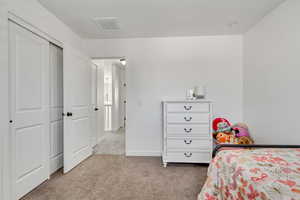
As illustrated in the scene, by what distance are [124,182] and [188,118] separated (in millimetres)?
1328

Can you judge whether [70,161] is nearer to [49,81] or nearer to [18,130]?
[18,130]

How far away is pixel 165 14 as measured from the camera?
222 centimetres

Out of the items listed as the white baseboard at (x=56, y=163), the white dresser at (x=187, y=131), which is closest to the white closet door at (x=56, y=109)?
the white baseboard at (x=56, y=163)

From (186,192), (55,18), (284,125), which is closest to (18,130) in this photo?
(55,18)

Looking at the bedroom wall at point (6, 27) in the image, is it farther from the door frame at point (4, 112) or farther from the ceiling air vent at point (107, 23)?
the ceiling air vent at point (107, 23)

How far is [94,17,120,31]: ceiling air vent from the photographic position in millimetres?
2357

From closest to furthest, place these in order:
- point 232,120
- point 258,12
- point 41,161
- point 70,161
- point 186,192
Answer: point 186,192, point 41,161, point 258,12, point 70,161, point 232,120

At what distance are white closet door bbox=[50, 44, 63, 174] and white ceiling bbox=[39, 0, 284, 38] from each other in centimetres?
62

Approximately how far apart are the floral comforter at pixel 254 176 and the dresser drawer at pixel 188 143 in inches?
44.8

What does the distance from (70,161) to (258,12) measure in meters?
3.55

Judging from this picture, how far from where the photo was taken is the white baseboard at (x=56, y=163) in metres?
2.32

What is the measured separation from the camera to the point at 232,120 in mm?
2949

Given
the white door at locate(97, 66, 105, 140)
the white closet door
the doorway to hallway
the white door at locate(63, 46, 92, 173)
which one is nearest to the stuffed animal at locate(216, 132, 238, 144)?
the doorway to hallway

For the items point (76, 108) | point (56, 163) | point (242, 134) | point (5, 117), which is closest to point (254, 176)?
point (242, 134)
